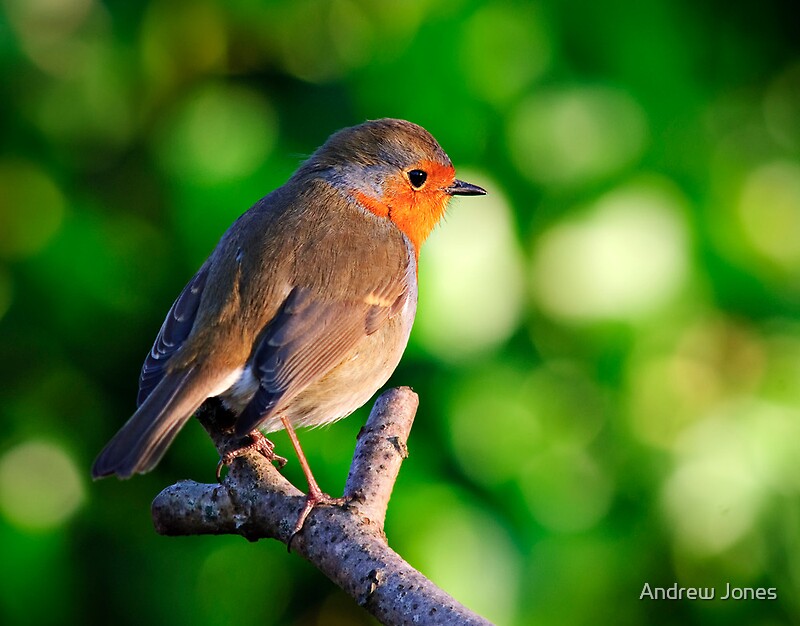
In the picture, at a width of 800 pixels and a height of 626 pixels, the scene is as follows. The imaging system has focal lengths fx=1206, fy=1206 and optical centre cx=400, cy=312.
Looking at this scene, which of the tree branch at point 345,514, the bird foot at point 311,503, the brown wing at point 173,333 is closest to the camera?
the tree branch at point 345,514

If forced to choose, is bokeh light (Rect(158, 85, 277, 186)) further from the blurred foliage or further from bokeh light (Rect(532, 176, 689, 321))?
bokeh light (Rect(532, 176, 689, 321))

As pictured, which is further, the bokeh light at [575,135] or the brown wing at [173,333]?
the bokeh light at [575,135]

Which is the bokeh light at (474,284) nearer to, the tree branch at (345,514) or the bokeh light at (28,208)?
the tree branch at (345,514)

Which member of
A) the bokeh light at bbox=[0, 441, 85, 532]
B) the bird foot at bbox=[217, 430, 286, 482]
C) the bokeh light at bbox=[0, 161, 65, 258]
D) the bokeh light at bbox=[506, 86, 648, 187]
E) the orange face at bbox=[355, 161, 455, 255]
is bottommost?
the bokeh light at bbox=[0, 441, 85, 532]

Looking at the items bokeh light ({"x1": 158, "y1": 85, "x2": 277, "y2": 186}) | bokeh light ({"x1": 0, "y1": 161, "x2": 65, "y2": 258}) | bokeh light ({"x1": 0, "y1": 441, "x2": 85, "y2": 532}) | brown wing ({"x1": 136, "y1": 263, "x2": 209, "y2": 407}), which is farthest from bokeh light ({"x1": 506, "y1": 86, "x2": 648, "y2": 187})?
bokeh light ({"x1": 0, "y1": 441, "x2": 85, "y2": 532})

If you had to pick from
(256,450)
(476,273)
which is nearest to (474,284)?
(476,273)

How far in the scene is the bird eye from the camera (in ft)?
12.2

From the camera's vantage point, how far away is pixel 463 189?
11.9 ft

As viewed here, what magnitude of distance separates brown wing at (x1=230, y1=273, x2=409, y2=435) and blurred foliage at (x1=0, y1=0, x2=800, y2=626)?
11.0 inches

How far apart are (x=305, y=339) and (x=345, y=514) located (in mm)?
559

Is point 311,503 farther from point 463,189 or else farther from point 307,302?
point 463,189

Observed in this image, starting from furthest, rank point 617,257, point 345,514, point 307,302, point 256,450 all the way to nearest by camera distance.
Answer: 1. point 617,257
2. point 307,302
3. point 256,450
4. point 345,514

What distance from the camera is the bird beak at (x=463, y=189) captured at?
11.8ft

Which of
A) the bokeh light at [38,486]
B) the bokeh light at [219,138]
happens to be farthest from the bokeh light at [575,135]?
the bokeh light at [38,486]
